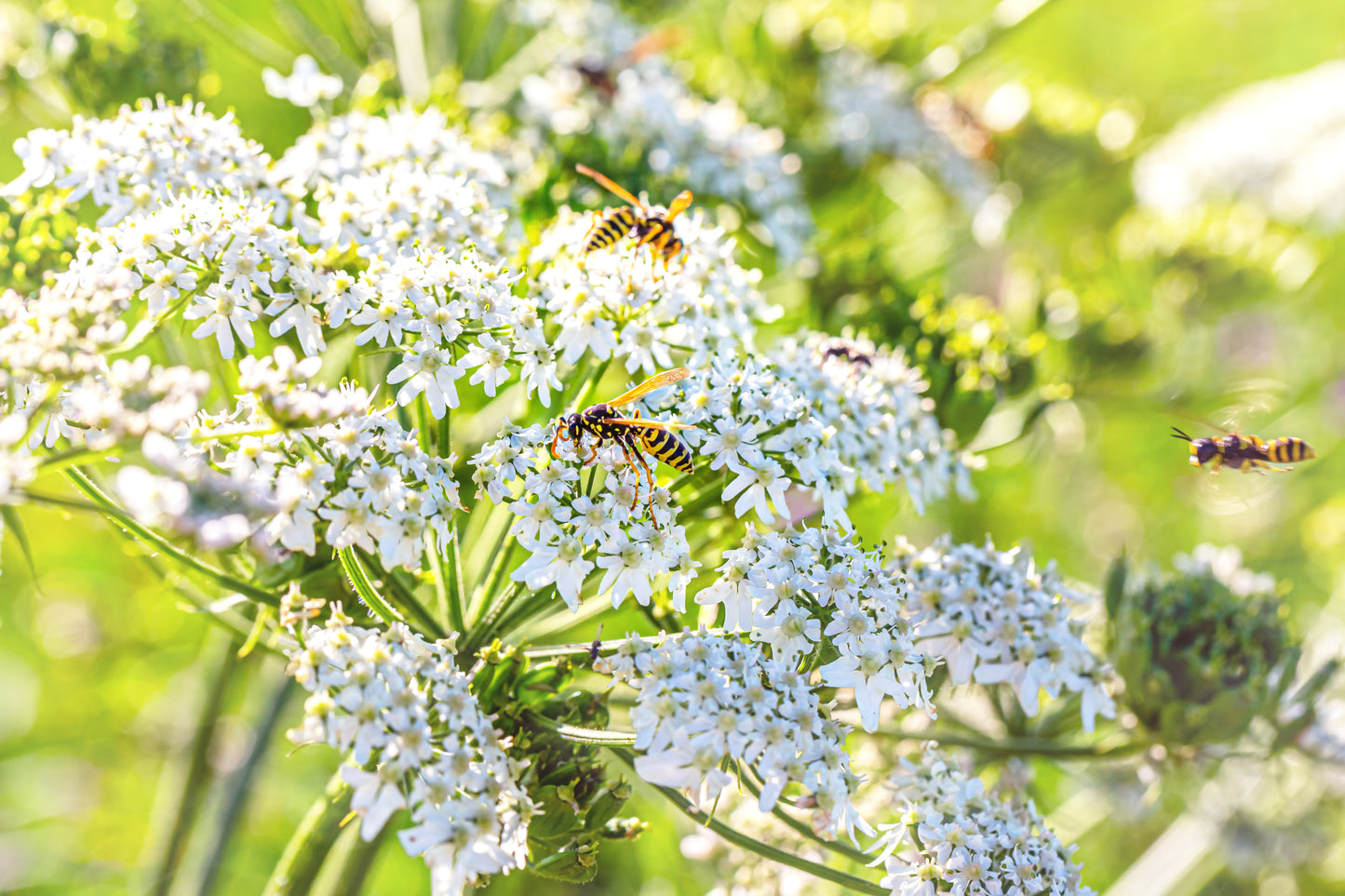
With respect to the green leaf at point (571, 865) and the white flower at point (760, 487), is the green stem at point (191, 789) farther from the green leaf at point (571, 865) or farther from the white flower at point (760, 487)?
the white flower at point (760, 487)

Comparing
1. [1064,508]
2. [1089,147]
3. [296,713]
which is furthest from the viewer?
[1064,508]

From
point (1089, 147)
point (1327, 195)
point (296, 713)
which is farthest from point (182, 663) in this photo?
point (1327, 195)

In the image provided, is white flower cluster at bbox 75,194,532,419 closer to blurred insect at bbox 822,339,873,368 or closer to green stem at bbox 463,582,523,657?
green stem at bbox 463,582,523,657

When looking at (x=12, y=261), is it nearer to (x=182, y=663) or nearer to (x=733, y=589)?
(x=733, y=589)

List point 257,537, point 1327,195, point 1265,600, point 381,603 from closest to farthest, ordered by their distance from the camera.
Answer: point 257,537, point 381,603, point 1265,600, point 1327,195

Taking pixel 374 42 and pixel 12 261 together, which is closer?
pixel 12 261

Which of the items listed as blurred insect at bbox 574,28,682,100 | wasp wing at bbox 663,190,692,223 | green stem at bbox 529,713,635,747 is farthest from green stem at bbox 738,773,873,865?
blurred insect at bbox 574,28,682,100

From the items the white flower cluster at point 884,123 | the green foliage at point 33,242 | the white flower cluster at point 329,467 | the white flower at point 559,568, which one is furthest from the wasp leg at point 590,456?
the white flower cluster at point 884,123
